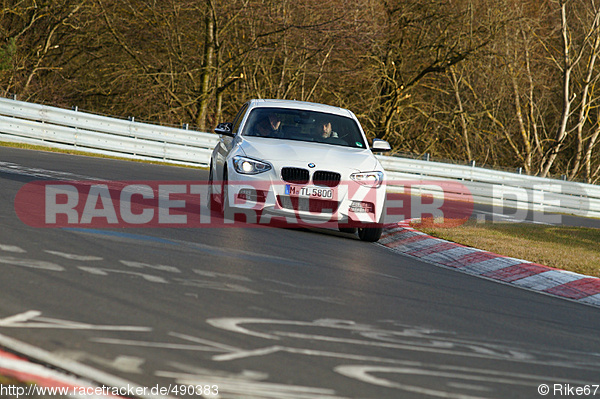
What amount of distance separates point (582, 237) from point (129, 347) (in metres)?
11.4

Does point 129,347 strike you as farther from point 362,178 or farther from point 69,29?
point 69,29

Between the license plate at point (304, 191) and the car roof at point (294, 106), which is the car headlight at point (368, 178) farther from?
the car roof at point (294, 106)

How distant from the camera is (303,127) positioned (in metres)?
11.6

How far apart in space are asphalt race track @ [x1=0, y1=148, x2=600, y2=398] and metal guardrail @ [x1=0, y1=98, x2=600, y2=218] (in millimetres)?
13682

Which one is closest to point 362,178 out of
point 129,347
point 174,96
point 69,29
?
point 129,347

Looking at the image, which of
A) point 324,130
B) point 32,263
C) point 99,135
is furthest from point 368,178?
point 99,135

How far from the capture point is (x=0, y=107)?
837 inches

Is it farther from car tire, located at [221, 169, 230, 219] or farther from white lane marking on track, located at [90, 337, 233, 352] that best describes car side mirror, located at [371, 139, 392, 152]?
white lane marking on track, located at [90, 337, 233, 352]

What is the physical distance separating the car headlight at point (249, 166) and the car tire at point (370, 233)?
1592 millimetres

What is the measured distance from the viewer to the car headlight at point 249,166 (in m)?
10.3

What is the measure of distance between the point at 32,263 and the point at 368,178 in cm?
512

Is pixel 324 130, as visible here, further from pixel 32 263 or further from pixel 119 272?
pixel 32 263

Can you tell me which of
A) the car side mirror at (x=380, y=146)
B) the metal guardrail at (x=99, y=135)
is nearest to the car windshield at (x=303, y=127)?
the car side mirror at (x=380, y=146)

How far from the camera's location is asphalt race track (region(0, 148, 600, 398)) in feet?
14.1
